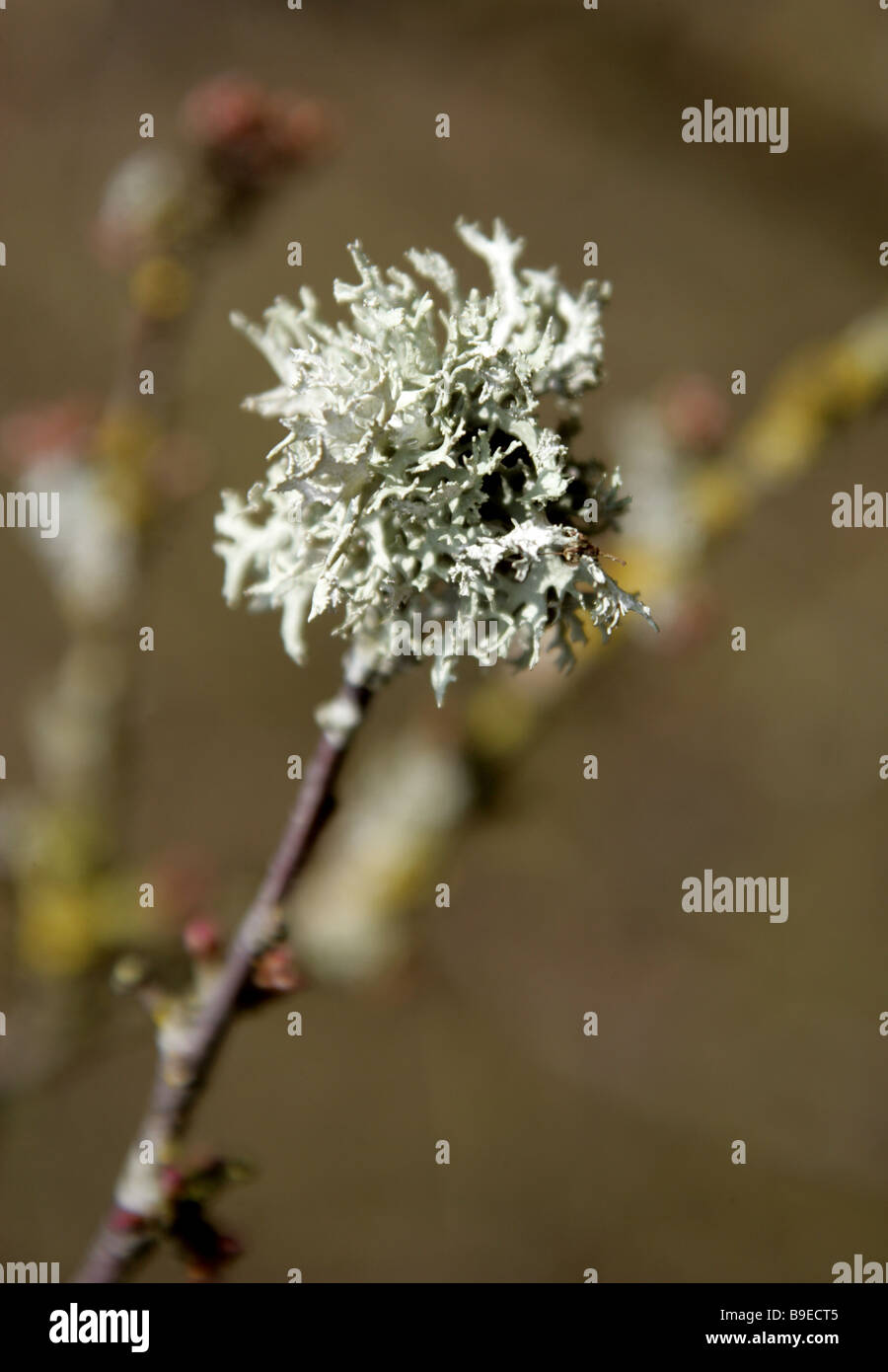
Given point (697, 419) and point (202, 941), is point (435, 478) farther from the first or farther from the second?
point (697, 419)

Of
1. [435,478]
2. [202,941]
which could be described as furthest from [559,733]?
[435,478]

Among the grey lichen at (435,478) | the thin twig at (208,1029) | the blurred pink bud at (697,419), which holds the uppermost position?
the blurred pink bud at (697,419)

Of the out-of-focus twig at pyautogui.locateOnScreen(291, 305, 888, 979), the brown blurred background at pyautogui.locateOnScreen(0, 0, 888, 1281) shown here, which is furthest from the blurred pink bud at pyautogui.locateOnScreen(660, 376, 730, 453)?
the brown blurred background at pyautogui.locateOnScreen(0, 0, 888, 1281)

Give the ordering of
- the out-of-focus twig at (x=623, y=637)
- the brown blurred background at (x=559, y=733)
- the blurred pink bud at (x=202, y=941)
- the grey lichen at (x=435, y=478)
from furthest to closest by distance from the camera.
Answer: the brown blurred background at (x=559, y=733) → the out-of-focus twig at (x=623, y=637) → the blurred pink bud at (x=202, y=941) → the grey lichen at (x=435, y=478)

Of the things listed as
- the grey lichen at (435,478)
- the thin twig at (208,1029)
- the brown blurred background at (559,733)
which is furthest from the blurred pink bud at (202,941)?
the brown blurred background at (559,733)

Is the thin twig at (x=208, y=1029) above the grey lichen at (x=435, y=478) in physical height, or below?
below

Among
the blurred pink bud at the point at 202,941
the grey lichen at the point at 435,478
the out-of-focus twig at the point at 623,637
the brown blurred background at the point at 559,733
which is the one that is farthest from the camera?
the brown blurred background at the point at 559,733

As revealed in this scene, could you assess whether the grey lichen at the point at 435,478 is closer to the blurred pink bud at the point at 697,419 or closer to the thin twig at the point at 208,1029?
the thin twig at the point at 208,1029
